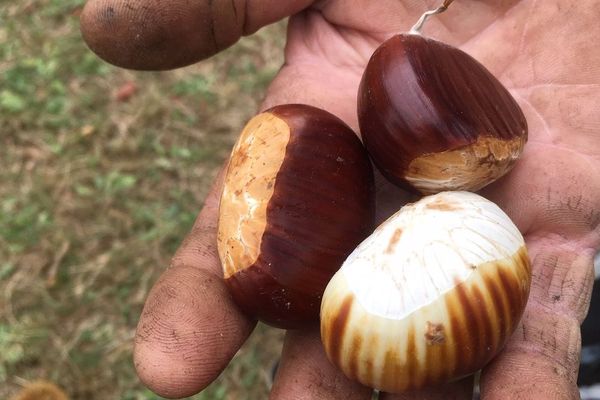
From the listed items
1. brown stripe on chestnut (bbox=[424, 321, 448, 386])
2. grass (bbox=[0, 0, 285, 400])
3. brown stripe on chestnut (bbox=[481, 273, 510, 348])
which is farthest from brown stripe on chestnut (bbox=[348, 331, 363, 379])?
grass (bbox=[0, 0, 285, 400])

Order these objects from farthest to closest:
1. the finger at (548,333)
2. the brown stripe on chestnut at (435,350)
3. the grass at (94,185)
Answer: the grass at (94,185) → the finger at (548,333) → the brown stripe on chestnut at (435,350)

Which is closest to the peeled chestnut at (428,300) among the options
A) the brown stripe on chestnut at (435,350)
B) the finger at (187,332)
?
the brown stripe on chestnut at (435,350)

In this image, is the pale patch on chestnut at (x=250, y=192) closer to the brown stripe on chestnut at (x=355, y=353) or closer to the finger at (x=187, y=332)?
the finger at (x=187, y=332)

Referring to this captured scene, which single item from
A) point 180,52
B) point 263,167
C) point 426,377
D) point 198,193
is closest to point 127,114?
point 198,193

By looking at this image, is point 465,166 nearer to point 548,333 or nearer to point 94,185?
point 548,333

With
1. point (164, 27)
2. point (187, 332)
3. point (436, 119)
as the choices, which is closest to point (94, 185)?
point (164, 27)

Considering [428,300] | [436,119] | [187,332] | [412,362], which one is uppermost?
[436,119]
